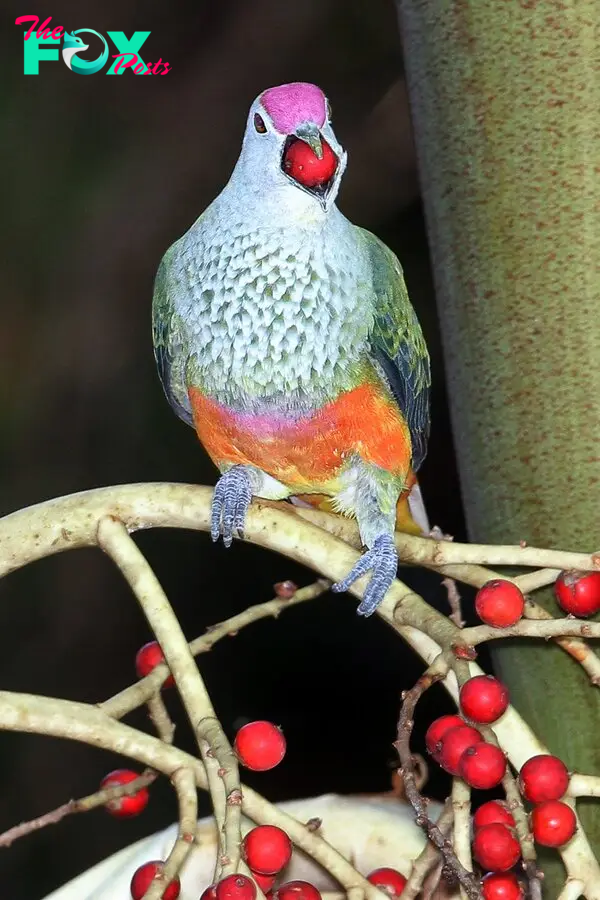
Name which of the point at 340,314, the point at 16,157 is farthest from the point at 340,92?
the point at 340,314

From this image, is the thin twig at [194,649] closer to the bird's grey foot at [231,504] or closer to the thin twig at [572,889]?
the bird's grey foot at [231,504]

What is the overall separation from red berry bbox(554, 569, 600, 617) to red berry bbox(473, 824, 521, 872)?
19cm

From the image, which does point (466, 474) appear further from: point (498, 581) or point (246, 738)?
point (246, 738)

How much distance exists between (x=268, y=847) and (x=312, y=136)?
0.57 meters

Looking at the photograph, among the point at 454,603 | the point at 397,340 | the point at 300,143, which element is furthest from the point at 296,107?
the point at 454,603

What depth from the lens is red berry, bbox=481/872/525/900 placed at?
953 millimetres

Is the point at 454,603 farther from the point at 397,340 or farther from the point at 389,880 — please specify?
the point at 397,340

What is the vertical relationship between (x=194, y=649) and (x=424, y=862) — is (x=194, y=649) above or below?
above

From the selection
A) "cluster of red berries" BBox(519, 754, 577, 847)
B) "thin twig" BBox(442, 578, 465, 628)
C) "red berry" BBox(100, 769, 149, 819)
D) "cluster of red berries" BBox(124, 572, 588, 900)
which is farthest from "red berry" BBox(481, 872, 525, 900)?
"red berry" BBox(100, 769, 149, 819)

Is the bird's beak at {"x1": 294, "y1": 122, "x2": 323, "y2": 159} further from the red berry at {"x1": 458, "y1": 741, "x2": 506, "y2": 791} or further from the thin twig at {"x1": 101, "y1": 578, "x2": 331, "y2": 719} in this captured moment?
the red berry at {"x1": 458, "y1": 741, "x2": 506, "y2": 791}

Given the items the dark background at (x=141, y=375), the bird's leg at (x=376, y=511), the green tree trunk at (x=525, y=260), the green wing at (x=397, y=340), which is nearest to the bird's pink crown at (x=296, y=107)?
the green tree trunk at (x=525, y=260)

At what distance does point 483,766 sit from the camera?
849 millimetres

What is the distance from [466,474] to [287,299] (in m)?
0.25

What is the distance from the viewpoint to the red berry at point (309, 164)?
39.2 inches
